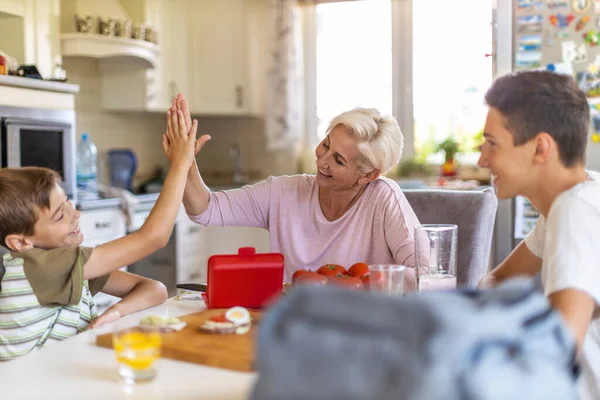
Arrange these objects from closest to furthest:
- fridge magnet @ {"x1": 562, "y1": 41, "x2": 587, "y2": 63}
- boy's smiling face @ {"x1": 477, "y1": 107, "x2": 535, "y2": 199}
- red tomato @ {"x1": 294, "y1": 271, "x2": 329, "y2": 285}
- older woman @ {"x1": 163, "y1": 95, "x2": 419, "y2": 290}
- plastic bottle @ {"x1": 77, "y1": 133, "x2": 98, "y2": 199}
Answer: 1. boy's smiling face @ {"x1": 477, "y1": 107, "x2": 535, "y2": 199}
2. red tomato @ {"x1": 294, "y1": 271, "x2": 329, "y2": 285}
3. older woman @ {"x1": 163, "y1": 95, "x2": 419, "y2": 290}
4. fridge magnet @ {"x1": 562, "y1": 41, "x2": 587, "y2": 63}
5. plastic bottle @ {"x1": 77, "y1": 133, "x2": 98, "y2": 199}

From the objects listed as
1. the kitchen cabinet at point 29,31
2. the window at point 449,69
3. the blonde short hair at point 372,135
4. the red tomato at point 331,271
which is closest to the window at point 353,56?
the window at point 449,69

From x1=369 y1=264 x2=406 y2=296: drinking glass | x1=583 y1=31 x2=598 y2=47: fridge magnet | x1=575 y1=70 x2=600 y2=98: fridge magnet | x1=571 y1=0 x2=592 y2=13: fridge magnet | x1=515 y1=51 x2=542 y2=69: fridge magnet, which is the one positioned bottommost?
x1=369 y1=264 x2=406 y2=296: drinking glass

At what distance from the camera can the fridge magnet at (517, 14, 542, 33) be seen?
3.21 metres

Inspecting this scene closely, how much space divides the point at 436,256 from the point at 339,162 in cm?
65

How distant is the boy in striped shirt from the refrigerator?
2102mm

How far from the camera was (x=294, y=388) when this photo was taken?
0.61 m

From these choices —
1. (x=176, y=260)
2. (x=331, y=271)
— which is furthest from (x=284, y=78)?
(x=331, y=271)

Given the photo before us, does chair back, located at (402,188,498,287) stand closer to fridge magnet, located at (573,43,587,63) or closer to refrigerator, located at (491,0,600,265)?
refrigerator, located at (491,0,600,265)

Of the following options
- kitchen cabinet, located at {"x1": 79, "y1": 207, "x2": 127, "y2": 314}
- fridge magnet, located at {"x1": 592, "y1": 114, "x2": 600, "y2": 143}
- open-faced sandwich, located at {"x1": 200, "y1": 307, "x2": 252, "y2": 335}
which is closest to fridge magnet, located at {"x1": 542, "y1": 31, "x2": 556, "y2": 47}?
fridge magnet, located at {"x1": 592, "y1": 114, "x2": 600, "y2": 143}

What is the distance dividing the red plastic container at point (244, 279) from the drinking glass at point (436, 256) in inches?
12.0

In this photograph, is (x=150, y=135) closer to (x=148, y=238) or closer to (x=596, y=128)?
(x=596, y=128)

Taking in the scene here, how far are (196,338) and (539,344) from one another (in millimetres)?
730

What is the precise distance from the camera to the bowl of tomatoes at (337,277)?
1.43m

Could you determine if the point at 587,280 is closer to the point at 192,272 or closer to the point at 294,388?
the point at 294,388
